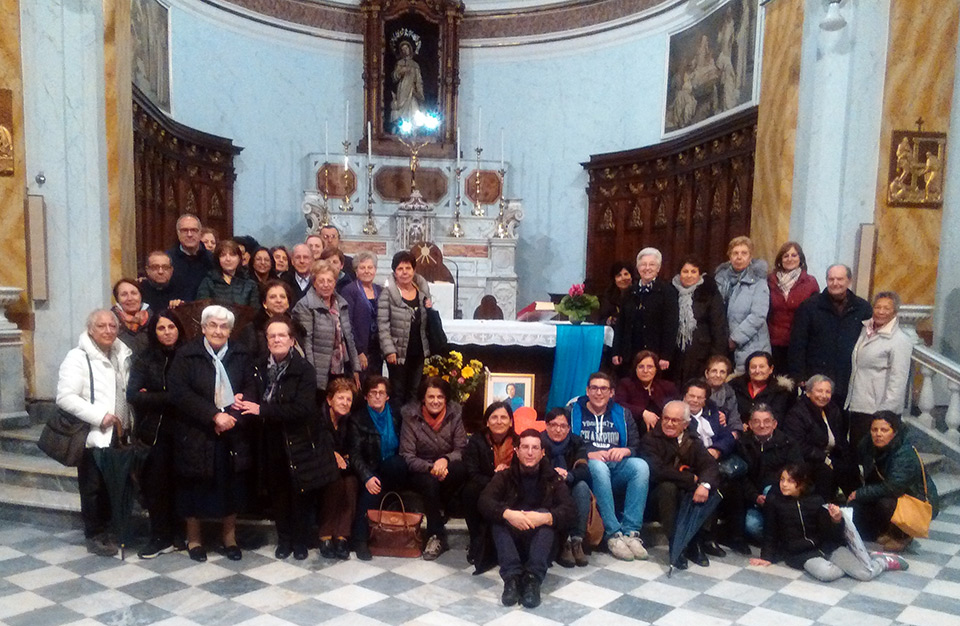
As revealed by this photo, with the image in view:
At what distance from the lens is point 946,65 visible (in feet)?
20.8

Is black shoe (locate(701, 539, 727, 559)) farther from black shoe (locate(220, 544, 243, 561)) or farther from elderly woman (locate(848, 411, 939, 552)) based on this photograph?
black shoe (locate(220, 544, 243, 561))

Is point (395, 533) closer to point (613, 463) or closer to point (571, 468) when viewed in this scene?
point (571, 468)

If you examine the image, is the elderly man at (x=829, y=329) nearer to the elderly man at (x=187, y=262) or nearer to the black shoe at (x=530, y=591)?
the black shoe at (x=530, y=591)

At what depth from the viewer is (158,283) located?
4.84m

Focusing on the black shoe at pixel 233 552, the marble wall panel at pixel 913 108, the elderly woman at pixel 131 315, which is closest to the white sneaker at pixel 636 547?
the black shoe at pixel 233 552

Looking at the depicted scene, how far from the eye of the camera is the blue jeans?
443cm

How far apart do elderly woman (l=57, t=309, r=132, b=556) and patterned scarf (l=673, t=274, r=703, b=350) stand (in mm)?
3697

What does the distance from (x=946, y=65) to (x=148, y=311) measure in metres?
6.94

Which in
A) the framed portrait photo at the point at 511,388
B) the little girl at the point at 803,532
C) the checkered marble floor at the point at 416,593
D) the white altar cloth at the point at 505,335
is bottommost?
the checkered marble floor at the point at 416,593

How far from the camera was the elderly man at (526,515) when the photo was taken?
3.80 m

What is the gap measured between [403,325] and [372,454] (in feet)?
3.13

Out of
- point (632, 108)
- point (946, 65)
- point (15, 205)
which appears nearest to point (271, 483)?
point (15, 205)

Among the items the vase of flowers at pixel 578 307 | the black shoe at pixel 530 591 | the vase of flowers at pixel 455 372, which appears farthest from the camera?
the vase of flowers at pixel 578 307

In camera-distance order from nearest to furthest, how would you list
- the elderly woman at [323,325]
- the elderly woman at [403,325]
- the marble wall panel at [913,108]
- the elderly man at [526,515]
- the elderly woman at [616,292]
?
1. the elderly man at [526,515]
2. the elderly woman at [323,325]
3. the elderly woman at [403,325]
4. the elderly woman at [616,292]
5. the marble wall panel at [913,108]
